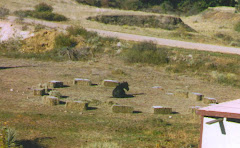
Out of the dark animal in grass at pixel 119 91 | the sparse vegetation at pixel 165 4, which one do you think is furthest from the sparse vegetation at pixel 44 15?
the dark animal in grass at pixel 119 91

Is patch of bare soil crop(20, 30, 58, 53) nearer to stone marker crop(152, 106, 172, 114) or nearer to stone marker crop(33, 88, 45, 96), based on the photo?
stone marker crop(33, 88, 45, 96)

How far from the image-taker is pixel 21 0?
45.7m

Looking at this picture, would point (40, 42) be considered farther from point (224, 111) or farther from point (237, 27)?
point (237, 27)

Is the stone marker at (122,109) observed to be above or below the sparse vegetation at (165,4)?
above

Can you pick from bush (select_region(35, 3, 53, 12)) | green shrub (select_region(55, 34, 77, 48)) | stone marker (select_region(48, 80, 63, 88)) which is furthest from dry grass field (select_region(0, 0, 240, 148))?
bush (select_region(35, 3, 53, 12))

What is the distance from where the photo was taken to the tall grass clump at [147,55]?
25297mm

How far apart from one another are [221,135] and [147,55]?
726 inches

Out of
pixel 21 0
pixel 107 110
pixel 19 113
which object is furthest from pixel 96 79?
pixel 21 0

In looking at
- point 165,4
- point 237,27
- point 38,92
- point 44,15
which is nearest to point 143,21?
point 44,15

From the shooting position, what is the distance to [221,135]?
7211mm

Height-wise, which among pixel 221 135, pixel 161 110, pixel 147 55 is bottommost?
pixel 147 55

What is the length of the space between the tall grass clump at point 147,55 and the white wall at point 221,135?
17817 mm

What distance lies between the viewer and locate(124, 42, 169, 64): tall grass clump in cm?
2530

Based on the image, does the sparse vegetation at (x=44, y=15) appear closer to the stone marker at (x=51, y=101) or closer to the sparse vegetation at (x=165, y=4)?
the sparse vegetation at (x=165, y=4)
